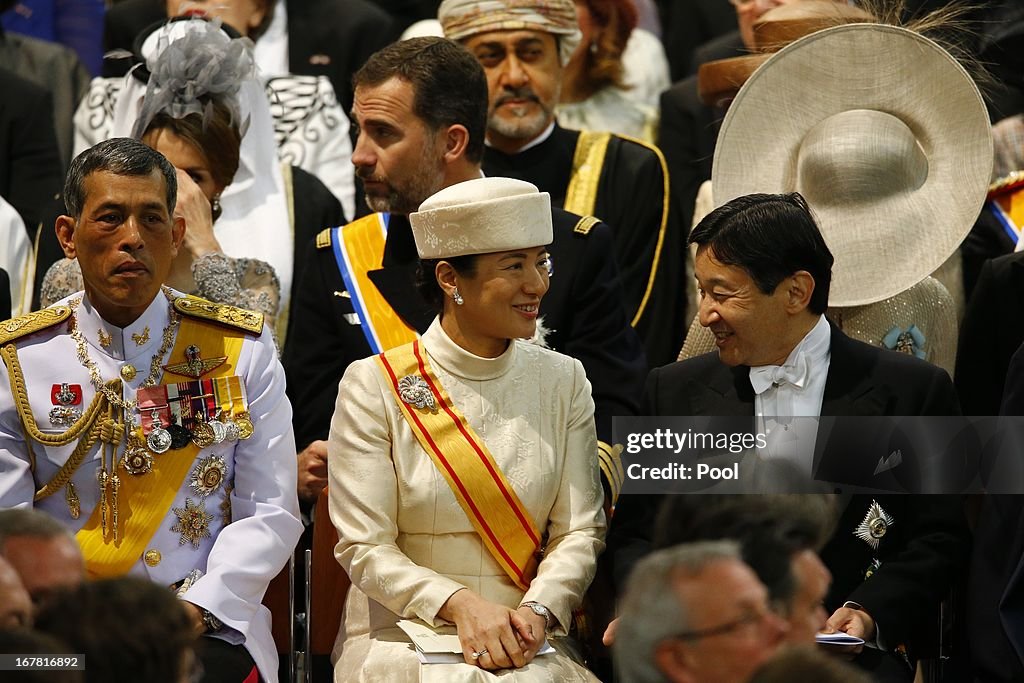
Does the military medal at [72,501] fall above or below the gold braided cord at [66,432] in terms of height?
below

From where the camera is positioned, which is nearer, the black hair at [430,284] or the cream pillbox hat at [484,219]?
the cream pillbox hat at [484,219]

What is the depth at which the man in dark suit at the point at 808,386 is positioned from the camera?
13.9 ft

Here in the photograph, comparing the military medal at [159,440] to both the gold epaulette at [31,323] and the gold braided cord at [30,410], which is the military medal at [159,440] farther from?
the gold epaulette at [31,323]

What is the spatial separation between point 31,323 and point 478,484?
3.93ft

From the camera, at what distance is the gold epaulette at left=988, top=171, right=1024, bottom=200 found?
5.66 metres

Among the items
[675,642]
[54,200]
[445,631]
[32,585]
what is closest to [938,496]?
[445,631]

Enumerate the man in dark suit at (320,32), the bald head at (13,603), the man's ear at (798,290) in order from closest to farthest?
the bald head at (13,603), the man's ear at (798,290), the man in dark suit at (320,32)

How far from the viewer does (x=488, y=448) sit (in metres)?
4.29

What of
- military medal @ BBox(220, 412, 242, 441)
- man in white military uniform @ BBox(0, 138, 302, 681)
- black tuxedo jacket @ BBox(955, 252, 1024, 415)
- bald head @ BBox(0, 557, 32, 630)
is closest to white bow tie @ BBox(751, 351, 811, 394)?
black tuxedo jacket @ BBox(955, 252, 1024, 415)

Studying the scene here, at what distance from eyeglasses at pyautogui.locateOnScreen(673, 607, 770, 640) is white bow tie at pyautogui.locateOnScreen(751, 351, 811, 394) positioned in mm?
1789

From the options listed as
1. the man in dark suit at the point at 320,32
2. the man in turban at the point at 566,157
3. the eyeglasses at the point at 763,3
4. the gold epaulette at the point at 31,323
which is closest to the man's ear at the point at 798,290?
the man in turban at the point at 566,157

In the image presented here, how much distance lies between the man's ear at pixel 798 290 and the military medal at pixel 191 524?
1603mm

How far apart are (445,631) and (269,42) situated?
3.35 meters

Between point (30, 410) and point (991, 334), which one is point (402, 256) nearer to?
point (30, 410)
